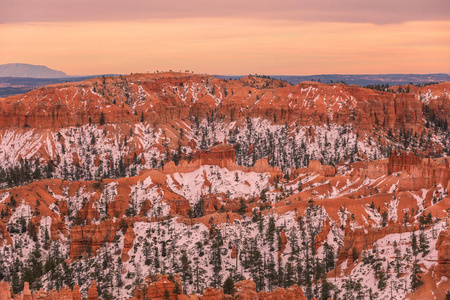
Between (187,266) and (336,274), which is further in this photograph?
(187,266)

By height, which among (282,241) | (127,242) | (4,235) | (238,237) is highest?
(238,237)

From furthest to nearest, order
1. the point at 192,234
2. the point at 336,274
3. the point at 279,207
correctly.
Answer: the point at 279,207, the point at 192,234, the point at 336,274

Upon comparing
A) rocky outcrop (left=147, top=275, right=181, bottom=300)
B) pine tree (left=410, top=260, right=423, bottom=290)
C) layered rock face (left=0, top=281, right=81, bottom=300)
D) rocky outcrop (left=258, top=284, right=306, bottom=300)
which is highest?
layered rock face (left=0, top=281, right=81, bottom=300)

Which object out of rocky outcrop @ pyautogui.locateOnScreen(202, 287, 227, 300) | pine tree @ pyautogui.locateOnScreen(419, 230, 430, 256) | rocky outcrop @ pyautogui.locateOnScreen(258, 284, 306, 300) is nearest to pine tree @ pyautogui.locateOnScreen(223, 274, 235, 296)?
rocky outcrop @ pyautogui.locateOnScreen(202, 287, 227, 300)

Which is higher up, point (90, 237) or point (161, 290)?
point (161, 290)

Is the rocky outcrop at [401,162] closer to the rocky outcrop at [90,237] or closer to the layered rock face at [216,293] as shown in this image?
the rocky outcrop at [90,237]

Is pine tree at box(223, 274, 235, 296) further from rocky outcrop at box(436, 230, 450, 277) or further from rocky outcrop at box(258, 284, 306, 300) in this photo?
rocky outcrop at box(436, 230, 450, 277)

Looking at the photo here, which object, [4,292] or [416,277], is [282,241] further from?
[4,292]

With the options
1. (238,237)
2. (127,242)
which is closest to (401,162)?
(238,237)

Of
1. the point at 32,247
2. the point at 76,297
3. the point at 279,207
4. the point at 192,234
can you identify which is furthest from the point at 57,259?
the point at 76,297

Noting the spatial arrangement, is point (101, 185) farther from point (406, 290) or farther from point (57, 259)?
point (406, 290)

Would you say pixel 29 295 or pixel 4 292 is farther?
pixel 29 295

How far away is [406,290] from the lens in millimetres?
106188

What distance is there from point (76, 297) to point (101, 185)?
90.1 meters
